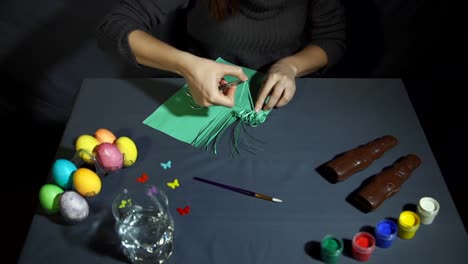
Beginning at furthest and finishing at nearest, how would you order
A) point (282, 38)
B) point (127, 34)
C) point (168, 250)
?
point (282, 38) → point (127, 34) → point (168, 250)

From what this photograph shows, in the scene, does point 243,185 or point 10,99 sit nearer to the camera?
point 243,185

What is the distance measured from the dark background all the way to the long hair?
11.3 inches

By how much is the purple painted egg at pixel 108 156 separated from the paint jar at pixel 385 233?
542 mm

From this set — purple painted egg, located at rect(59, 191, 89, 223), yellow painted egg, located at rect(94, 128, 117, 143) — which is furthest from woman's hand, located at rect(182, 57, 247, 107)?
purple painted egg, located at rect(59, 191, 89, 223)

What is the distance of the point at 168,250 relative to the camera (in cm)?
84

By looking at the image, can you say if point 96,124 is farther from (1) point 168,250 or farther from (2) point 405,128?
(2) point 405,128

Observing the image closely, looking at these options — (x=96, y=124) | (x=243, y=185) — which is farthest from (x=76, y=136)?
(x=243, y=185)

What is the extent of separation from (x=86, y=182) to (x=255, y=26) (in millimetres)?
701

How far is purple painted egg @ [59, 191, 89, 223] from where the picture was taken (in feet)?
2.83

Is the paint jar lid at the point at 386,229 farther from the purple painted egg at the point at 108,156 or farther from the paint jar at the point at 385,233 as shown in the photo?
the purple painted egg at the point at 108,156

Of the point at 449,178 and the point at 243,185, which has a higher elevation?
the point at 243,185

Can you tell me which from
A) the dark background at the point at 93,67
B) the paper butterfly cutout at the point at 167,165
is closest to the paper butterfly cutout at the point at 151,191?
the paper butterfly cutout at the point at 167,165

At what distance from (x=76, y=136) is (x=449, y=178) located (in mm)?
1403

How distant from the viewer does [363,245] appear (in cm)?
83
